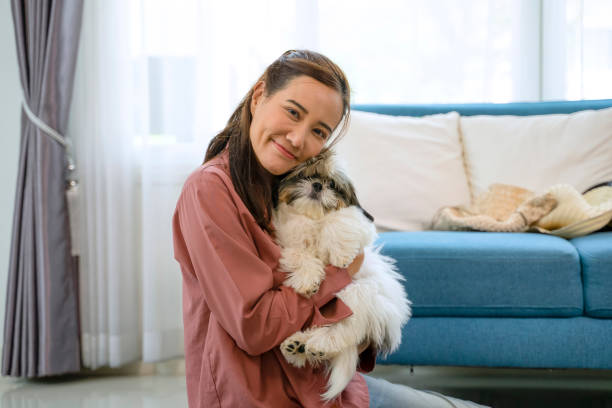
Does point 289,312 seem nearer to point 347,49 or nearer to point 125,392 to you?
point 125,392

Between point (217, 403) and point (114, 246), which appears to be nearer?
point (217, 403)

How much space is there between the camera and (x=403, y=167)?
2643 millimetres

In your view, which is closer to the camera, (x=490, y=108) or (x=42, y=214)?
(x=42, y=214)

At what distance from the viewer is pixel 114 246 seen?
276cm

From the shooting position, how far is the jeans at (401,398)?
55.3 inches

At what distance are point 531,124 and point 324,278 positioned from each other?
1.88 meters

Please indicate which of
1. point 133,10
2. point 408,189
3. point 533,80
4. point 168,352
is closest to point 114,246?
point 168,352

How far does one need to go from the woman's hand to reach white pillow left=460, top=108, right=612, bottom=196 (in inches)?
60.4

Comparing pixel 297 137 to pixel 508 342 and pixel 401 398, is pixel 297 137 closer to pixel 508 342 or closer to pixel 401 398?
pixel 401 398

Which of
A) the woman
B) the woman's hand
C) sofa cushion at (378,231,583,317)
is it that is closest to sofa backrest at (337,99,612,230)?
sofa cushion at (378,231,583,317)

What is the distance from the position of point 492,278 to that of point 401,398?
0.75 m

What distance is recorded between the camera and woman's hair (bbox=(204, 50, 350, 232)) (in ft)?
3.86

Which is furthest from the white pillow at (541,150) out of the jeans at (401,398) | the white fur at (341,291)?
the white fur at (341,291)

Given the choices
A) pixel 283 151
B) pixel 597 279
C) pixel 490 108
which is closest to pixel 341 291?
pixel 283 151
